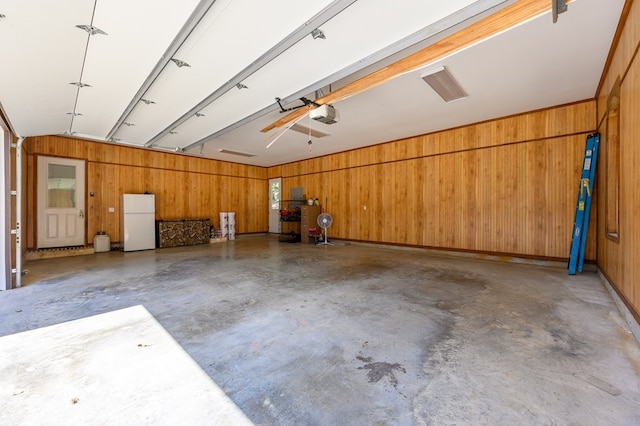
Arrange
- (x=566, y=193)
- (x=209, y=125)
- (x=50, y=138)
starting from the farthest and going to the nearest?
(x=50, y=138) < (x=209, y=125) < (x=566, y=193)

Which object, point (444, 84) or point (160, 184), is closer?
point (444, 84)

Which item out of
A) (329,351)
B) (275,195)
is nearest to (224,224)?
(275,195)

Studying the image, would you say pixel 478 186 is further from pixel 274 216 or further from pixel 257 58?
pixel 274 216

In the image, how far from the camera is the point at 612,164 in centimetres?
371

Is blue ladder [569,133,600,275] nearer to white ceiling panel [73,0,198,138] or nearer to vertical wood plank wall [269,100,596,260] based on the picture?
vertical wood plank wall [269,100,596,260]

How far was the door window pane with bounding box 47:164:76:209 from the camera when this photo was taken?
668cm

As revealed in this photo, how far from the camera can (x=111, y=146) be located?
25.1ft

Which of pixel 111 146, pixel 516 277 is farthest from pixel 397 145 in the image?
pixel 111 146

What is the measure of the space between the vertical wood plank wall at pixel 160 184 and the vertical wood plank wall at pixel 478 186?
4278 millimetres

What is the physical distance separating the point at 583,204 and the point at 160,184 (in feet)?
35.2

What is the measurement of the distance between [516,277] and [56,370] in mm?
5850

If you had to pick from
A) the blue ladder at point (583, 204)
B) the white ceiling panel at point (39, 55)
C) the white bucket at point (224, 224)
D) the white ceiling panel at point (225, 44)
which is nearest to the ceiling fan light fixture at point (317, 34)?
the white ceiling panel at point (225, 44)

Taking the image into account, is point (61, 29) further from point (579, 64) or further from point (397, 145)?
point (397, 145)

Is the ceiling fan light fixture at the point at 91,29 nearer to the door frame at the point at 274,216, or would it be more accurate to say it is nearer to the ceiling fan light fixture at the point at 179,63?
the ceiling fan light fixture at the point at 179,63
